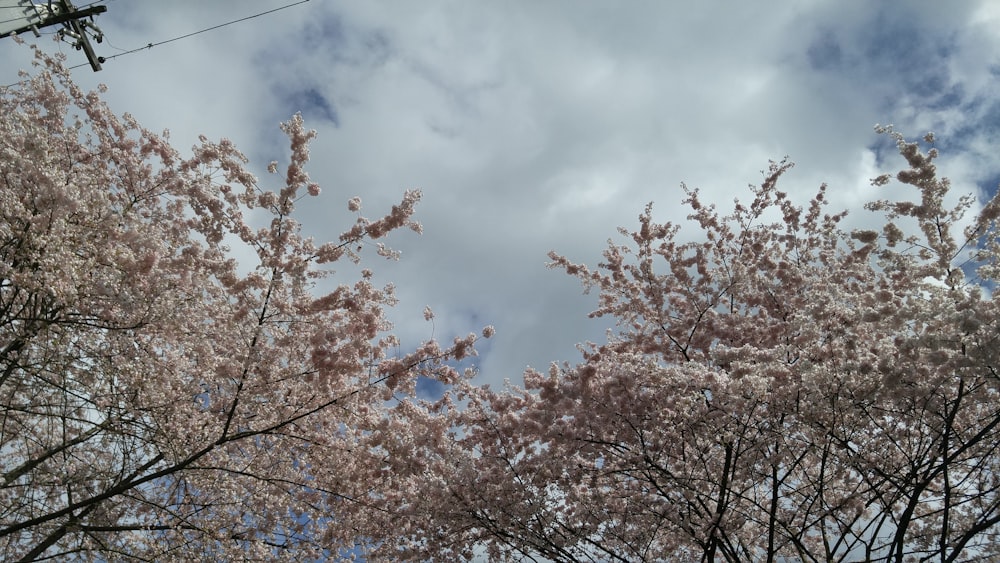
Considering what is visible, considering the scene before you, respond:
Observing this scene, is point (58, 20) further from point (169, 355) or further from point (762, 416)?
point (762, 416)

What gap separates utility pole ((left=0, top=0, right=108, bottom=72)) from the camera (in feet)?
23.6

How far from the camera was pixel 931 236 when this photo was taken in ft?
18.6

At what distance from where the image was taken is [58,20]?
7520 millimetres

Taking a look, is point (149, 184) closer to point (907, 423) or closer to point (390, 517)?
point (390, 517)

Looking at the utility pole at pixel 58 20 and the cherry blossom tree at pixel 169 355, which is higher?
the utility pole at pixel 58 20

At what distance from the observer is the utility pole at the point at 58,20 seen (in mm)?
7184

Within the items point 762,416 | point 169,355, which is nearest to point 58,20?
point 169,355

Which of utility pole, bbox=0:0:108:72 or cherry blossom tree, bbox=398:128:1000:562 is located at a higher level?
utility pole, bbox=0:0:108:72

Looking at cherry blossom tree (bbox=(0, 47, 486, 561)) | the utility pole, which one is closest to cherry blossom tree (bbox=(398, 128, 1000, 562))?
cherry blossom tree (bbox=(0, 47, 486, 561))

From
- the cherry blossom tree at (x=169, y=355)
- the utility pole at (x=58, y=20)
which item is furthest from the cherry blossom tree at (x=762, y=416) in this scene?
the utility pole at (x=58, y=20)

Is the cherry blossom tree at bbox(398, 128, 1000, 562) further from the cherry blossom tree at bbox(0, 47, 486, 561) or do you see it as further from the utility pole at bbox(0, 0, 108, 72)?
the utility pole at bbox(0, 0, 108, 72)

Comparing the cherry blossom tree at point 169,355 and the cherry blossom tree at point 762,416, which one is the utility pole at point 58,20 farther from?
the cherry blossom tree at point 762,416

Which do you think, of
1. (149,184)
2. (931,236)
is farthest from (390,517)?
(931,236)

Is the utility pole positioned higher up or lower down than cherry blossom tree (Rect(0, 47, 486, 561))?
higher up
